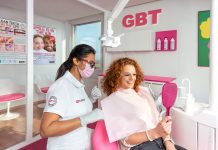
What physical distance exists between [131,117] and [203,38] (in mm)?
1831

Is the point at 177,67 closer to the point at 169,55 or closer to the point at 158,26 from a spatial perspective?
the point at 169,55

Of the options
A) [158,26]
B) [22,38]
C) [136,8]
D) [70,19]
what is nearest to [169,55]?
[158,26]

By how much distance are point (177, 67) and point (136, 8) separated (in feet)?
4.10

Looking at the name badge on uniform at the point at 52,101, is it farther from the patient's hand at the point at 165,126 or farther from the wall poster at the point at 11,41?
the wall poster at the point at 11,41

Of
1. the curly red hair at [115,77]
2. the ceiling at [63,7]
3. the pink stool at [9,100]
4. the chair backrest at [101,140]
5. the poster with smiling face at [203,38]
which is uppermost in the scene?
the ceiling at [63,7]

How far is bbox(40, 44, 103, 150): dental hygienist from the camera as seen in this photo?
2.76 feet

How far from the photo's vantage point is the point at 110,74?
125 cm

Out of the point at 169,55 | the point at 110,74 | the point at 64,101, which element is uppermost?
the point at 169,55

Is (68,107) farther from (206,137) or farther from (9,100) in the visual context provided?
(9,100)

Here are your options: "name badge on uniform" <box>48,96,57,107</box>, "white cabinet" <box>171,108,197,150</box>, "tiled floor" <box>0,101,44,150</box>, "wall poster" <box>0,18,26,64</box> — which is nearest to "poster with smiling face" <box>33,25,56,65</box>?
"wall poster" <box>0,18,26,64</box>

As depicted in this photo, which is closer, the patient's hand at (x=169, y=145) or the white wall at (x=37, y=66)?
the patient's hand at (x=169, y=145)

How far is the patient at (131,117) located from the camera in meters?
0.90

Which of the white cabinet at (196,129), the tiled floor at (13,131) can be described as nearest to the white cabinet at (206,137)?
the white cabinet at (196,129)

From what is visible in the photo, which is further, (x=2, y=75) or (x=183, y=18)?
(x=2, y=75)
